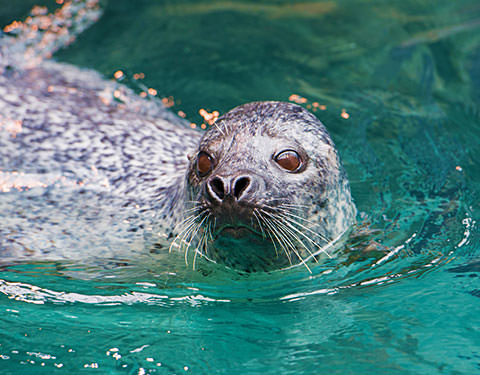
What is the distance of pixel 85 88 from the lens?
21.4ft

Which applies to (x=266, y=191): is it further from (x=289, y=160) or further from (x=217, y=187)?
(x=289, y=160)

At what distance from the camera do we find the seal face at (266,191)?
3.44 meters

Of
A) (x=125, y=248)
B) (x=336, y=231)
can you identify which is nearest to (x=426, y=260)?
(x=336, y=231)

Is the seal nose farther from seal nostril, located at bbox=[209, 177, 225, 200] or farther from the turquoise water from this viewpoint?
the turquoise water

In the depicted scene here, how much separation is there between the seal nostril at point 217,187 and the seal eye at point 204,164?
48 centimetres

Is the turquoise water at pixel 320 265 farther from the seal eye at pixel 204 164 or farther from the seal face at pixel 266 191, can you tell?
the seal eye at pixel 204 164

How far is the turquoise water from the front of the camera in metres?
3.18

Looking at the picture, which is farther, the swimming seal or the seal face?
the swimming seal

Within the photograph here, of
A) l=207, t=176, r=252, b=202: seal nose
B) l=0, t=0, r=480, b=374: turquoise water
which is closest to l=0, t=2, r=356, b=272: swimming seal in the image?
l=207, t=176, r=252, b=202: seal nose

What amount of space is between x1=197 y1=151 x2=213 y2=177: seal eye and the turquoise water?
0.61 m

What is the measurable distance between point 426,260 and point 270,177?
3.95ft

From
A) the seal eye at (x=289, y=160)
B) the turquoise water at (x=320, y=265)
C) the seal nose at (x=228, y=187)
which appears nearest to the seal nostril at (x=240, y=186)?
the seal nose at (x=228, y=187)

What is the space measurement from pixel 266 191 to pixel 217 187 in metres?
0.28

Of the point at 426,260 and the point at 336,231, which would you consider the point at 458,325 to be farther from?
the point at 336,231
